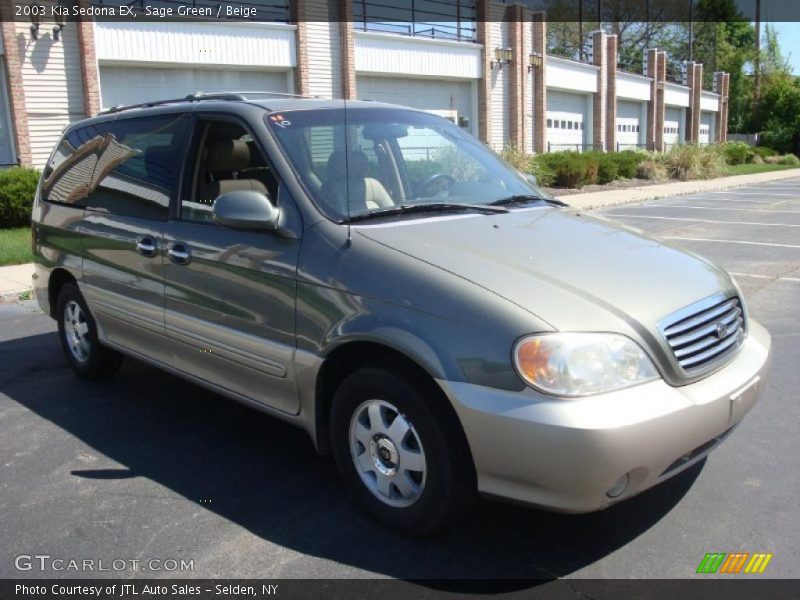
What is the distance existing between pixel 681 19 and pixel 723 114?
509 inches

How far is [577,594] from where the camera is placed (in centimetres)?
300

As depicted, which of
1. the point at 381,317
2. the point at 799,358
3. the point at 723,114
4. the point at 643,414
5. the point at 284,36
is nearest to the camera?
the point at 643,414

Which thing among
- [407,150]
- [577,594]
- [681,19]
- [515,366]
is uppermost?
[681,19]

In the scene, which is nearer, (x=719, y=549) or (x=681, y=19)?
(x=719, y=549)

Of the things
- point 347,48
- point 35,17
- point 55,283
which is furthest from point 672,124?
point 55,283

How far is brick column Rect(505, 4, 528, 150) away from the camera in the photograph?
29641 millimetres

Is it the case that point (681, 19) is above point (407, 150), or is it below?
above

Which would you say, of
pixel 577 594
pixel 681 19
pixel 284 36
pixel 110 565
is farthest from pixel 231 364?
pixel 681 19

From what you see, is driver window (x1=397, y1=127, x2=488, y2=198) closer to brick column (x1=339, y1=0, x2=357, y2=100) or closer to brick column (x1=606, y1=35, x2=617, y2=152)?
brick column (x1=339, y1=0, x2=357, y2=100)

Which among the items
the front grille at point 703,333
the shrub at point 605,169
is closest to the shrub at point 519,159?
the shrub at point 605,169

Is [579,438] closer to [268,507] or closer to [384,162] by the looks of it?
[268,507]

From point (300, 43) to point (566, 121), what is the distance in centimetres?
1703

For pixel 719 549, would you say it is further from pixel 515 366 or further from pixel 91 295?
pixel 91 295

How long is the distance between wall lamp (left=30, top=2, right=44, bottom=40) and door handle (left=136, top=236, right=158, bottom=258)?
48.4 feet
